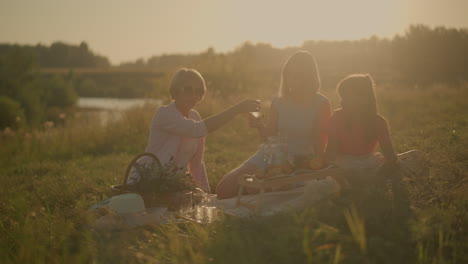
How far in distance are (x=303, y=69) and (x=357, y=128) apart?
0.93 meters

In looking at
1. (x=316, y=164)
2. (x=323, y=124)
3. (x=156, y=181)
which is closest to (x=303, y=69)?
(x=323, y=124)

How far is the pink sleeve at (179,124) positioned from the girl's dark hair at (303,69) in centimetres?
129

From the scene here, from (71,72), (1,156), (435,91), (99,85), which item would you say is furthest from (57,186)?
(99,85)

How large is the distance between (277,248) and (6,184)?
586 cm

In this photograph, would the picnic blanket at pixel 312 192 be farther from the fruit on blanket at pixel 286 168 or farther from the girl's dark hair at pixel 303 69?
the girl's dark hair at pixel 303 69

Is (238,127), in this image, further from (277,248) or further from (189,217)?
(277,248)

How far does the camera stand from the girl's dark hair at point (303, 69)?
4.93 meters

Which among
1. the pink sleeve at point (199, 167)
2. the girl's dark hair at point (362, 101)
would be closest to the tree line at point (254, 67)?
the pink sleeve at point (199, 167)

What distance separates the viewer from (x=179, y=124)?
450cm

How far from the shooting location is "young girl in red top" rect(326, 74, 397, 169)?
15.3ft

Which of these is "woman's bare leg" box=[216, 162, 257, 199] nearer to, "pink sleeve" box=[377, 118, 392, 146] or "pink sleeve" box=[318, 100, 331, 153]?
"pink sleeve" box=[318, 100, 331, 153]

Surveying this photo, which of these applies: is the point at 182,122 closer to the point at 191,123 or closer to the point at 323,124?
the point at 191,123

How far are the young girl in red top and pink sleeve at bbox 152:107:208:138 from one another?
1.53 metres

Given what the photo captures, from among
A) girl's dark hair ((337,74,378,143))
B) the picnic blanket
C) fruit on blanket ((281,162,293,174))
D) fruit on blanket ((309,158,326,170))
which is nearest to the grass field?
the picnic blanket
